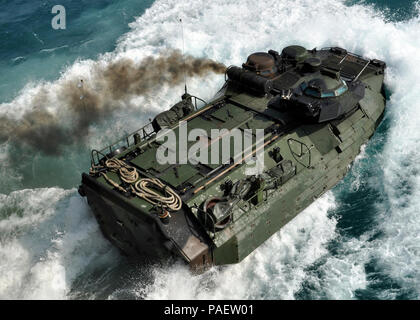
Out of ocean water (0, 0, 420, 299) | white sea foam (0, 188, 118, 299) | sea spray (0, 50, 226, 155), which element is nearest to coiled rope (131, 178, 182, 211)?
ocean water (0, 0, 420, 299)

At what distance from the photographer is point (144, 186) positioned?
1465 cm

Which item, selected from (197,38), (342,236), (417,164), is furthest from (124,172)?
(197,38)

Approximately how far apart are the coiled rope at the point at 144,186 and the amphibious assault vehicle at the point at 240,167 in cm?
3

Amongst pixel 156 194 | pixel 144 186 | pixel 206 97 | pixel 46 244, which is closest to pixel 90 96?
pixel 206 97

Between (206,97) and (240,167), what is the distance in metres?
10.0

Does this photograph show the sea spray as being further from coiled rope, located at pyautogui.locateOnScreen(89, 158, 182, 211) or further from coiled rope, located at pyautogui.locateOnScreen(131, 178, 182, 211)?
coiled rope, located at pyautogui.locateOnScreen(131, 178, 182, 211)

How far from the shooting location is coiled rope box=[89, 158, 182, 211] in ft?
46.0

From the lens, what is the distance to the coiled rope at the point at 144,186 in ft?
46.0

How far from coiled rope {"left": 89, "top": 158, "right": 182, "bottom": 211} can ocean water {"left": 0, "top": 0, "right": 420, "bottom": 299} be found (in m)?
1.77

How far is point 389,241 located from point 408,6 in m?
16.9

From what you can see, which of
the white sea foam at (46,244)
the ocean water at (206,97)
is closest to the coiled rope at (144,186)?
the ocean water at (206,97)

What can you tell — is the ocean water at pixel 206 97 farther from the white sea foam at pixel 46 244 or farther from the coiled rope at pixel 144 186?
the coiled rope at pixel 144 186

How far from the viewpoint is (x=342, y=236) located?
1675cm
